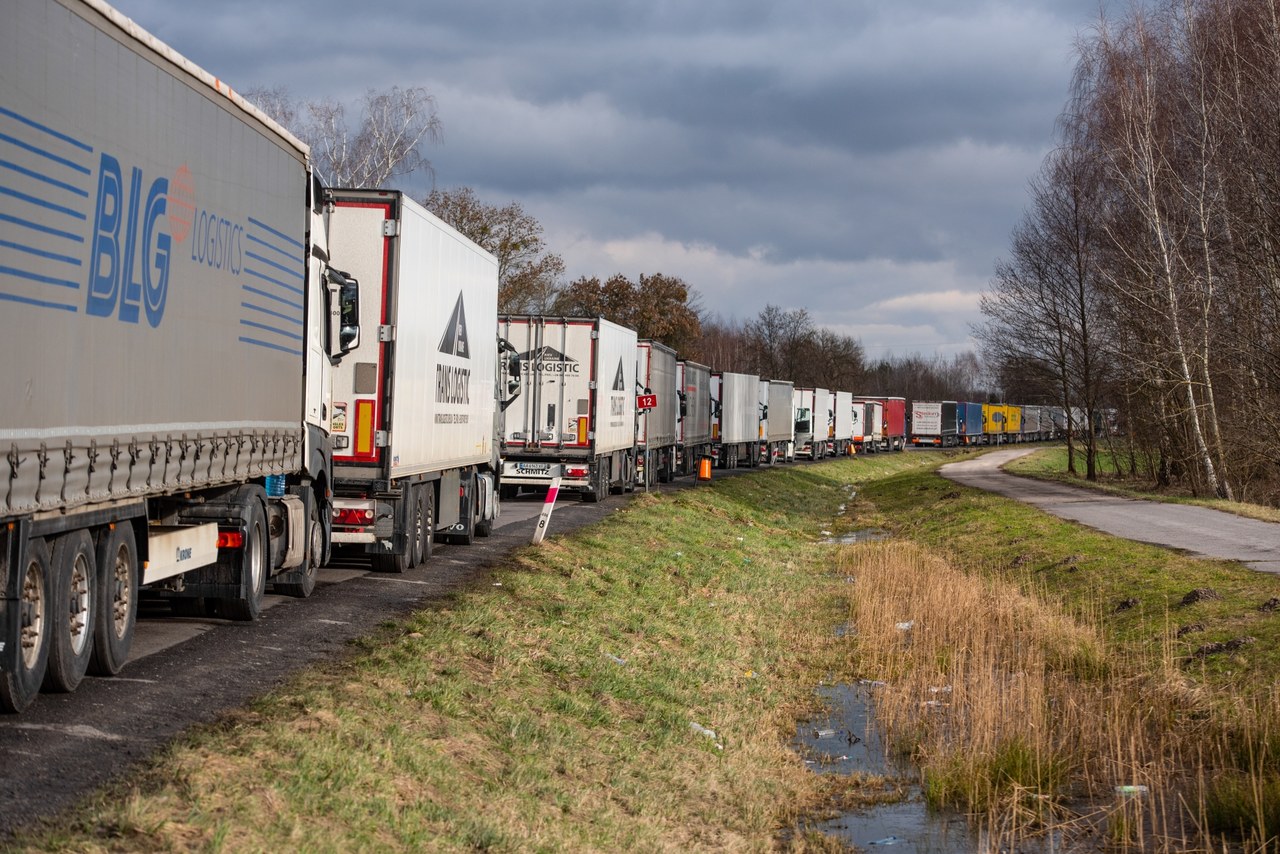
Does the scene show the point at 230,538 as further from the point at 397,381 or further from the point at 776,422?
the point at 776,422

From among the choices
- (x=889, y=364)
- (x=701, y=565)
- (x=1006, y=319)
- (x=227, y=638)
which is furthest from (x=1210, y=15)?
(x=889, y=364)

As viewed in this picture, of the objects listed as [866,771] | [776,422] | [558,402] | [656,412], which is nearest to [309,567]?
[866,771]

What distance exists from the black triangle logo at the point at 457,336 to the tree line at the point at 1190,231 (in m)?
19.2

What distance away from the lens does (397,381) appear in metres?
15.0

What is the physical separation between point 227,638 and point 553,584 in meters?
5.64

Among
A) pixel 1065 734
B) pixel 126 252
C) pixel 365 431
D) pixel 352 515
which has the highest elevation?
pixel 126 252

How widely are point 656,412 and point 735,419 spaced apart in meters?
16.6

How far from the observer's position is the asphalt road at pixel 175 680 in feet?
21.5

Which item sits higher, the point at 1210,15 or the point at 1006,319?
the point at 1210,15

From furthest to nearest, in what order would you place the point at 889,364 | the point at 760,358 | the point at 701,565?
the point at 889,364 < the point at 760,358 < the point at 701,565

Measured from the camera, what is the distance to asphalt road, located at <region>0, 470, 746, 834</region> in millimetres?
6555

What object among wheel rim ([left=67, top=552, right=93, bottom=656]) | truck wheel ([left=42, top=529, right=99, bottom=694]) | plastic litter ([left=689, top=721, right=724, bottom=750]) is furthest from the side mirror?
wheel rim ([left=67, top=552, right=93, bottom=656])

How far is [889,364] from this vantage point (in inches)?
6521

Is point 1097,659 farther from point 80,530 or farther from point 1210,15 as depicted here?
point 1210,15
